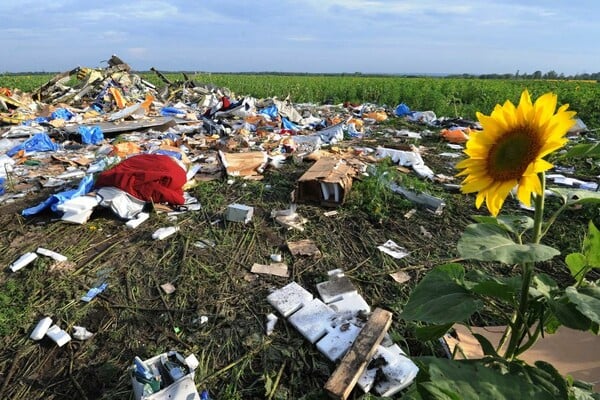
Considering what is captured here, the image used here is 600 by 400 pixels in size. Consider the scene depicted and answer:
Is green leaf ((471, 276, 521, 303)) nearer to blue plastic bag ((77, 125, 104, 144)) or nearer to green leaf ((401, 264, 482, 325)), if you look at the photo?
green leaf ((401, 264, 482, 325))

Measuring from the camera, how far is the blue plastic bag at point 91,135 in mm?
7328

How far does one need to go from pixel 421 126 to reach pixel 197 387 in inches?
337

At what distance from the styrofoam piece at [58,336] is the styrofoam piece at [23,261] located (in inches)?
37.6

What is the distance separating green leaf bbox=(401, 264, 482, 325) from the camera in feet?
3.08

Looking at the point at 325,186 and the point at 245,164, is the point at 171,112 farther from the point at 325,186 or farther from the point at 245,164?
the point at 325,186

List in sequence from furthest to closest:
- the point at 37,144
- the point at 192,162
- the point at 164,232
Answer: the point at 37,144, the point at 192,162, the point at 164,232

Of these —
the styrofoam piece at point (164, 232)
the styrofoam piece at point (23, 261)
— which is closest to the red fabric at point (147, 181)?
the styrofoam piece at point (164, 232)

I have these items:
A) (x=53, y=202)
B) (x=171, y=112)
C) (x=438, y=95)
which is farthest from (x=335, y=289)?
(x=438, y=95)

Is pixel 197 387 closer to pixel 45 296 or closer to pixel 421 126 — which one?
pixel 45 296

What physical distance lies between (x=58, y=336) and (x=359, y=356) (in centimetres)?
189

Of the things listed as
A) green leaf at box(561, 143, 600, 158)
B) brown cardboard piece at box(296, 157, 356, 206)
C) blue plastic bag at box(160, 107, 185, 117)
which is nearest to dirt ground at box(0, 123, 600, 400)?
brown cardboard piece at box(296, 157, 356, 206)

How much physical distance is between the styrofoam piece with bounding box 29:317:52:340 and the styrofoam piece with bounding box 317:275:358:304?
6.05ft

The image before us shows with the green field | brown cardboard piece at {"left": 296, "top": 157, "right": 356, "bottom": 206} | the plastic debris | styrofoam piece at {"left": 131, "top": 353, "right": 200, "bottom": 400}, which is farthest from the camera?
the green field

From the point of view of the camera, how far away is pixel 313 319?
2.53 m
